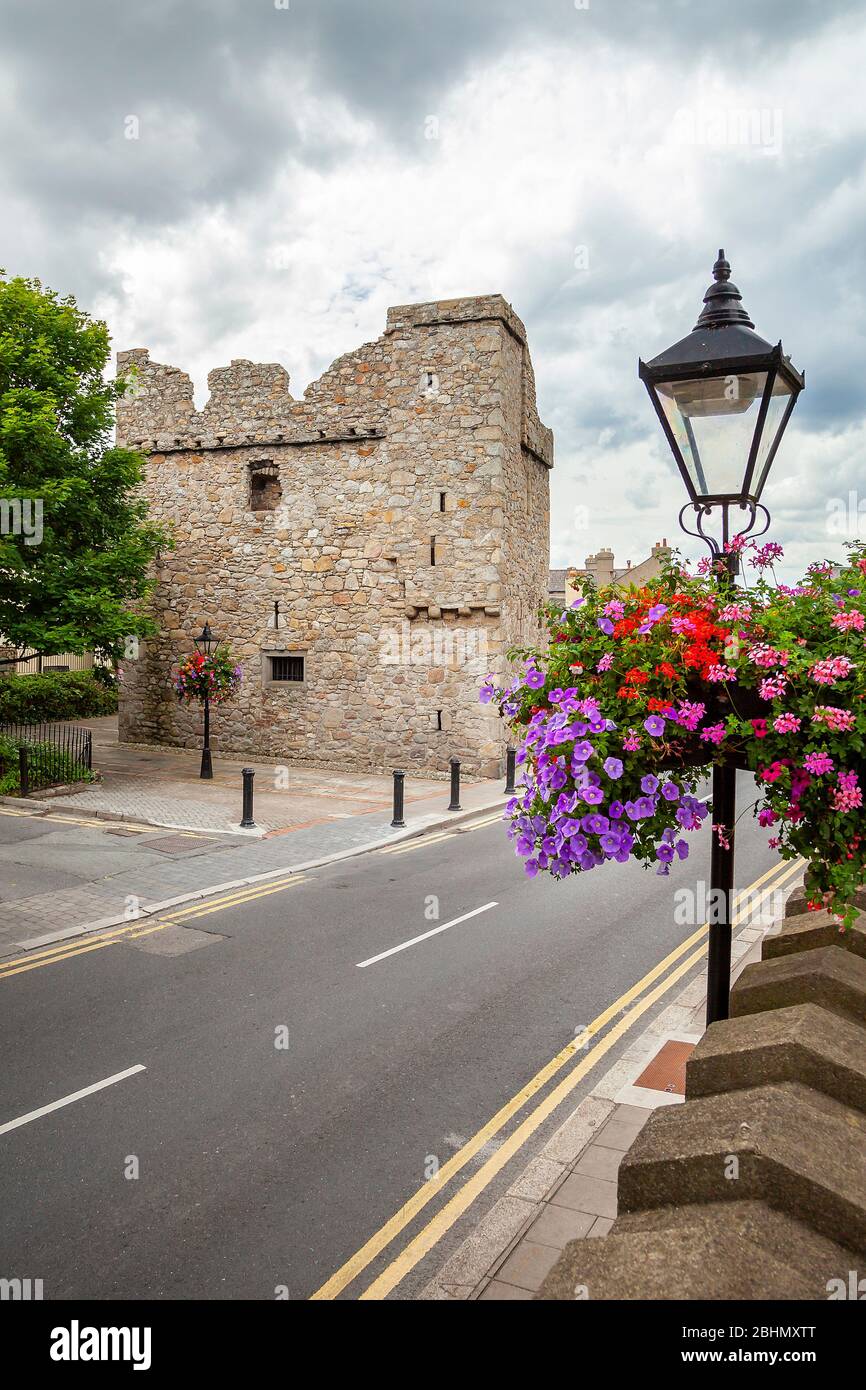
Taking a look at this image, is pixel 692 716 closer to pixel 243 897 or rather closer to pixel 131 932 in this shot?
pixel 131 932

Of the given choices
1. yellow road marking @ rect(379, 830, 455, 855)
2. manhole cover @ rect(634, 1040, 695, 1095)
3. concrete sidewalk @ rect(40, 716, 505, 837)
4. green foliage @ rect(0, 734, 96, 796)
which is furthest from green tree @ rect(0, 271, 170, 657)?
manhole cover @ rect(634, 1040, 695, 1095)

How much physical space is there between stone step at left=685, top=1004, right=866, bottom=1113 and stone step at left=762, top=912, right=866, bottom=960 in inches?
27.5

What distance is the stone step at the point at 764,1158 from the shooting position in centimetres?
246

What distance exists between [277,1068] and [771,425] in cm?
512

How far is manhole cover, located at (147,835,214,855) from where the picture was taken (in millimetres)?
12844

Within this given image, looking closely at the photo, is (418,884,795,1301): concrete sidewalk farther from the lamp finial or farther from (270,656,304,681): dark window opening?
(270,656,304,681): dark window opening

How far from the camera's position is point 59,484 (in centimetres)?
1681

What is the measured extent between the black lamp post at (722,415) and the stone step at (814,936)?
1.60 ft

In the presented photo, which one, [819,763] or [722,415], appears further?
[722,415]

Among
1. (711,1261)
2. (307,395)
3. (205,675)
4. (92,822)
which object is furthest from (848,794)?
(307,395)

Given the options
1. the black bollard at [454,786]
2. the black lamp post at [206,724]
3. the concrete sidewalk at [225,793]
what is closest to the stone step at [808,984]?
the concrete sidewalk at [225,793]

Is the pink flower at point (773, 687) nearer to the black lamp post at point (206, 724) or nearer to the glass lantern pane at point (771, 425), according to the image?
the glass lantern pane at point (771, 425)

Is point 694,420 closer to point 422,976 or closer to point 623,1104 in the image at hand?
point 623,1104

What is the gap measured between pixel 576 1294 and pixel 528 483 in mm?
21518
